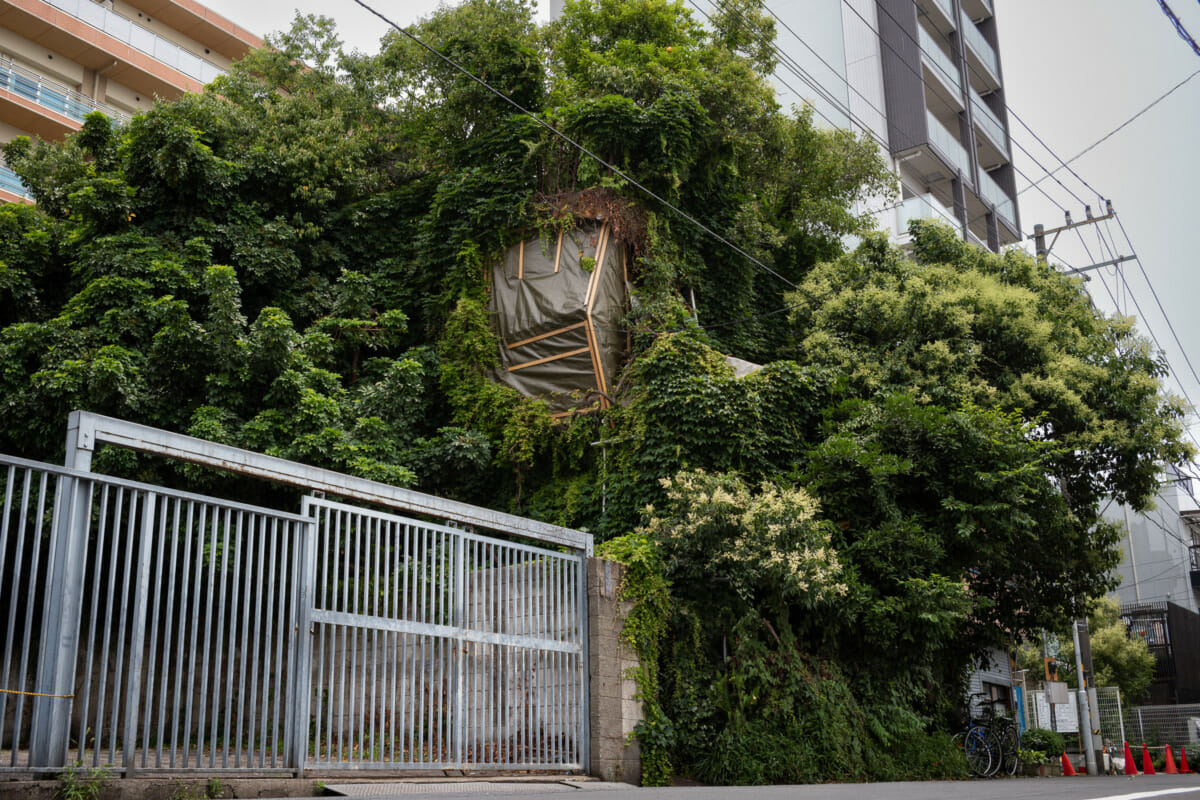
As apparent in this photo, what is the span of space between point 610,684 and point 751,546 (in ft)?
8.22

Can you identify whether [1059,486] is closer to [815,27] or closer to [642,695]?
[642,695]

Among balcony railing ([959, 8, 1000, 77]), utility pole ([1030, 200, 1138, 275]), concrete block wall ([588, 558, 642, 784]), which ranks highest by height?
balcony railing ([959, 8, 1000, 77])

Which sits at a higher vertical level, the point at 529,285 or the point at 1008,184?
the point at 1008,184

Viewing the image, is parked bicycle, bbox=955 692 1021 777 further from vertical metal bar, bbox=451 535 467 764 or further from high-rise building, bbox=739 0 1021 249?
high-rise building, bbox=739 0 1021 249

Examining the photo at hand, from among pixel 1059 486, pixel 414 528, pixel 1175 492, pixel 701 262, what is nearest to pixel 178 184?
pixel 701 262

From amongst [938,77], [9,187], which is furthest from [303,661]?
[938,77]

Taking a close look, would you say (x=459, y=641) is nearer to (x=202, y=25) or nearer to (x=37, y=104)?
(x=37, y=104)

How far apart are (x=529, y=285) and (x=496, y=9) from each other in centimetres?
922

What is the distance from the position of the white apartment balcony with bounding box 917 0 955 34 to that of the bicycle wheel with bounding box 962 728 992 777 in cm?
2679

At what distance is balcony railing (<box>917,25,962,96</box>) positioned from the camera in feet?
105

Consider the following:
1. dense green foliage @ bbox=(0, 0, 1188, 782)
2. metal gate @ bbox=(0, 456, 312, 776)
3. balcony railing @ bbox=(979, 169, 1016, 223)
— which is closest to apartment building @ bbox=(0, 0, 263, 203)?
dense green foliage @ bbox=(0, 0, 1188, 782)

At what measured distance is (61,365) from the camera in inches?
528

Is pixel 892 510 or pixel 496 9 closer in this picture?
pixel 892 510

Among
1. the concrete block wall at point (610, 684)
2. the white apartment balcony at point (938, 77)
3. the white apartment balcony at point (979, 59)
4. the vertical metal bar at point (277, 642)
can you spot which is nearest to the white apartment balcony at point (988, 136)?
the white apartment balcony at point (979, 59)
